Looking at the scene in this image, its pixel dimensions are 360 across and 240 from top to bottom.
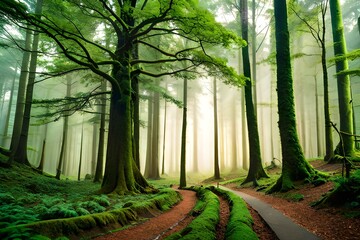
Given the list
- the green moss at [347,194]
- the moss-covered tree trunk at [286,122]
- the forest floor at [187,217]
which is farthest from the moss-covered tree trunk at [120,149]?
the green moss at [347,194]

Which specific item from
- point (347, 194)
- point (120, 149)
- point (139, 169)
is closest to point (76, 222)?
point (120, 149)

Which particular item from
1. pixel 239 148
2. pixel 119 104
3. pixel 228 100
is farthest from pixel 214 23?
pixel 239 148

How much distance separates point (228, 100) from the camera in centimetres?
4050

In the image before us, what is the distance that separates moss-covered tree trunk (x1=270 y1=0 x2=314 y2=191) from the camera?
9.13 metres

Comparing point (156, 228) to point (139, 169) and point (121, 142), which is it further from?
point (139, 169)

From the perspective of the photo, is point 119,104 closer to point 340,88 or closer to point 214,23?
point 214,23

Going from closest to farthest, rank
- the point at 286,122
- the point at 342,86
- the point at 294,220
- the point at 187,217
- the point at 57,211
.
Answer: the point at 57,211 → the point at 294,220 → the point at 187,217 → the point at 286,122 → the point at 342,86

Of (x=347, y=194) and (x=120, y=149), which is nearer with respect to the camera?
(x=347, y=194)

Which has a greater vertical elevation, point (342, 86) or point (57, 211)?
point (342, 86)

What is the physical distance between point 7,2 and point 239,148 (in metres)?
44.6

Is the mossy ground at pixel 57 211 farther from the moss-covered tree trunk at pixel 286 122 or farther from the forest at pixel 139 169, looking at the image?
the moss-covered tree trunk at pixel 286 122

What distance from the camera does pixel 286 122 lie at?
10008 millimetres

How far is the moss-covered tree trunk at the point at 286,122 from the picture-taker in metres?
9.13

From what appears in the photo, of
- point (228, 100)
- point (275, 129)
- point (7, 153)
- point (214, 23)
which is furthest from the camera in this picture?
point (228, 100)
